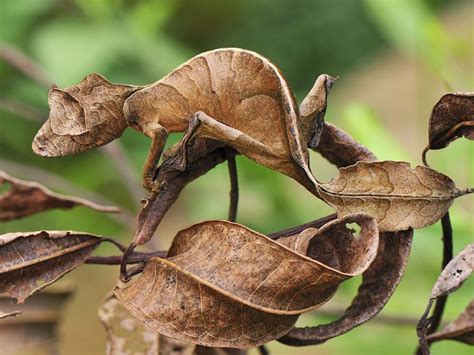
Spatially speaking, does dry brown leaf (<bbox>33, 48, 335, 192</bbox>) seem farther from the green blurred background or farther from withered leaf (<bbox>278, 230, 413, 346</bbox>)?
the green blurred background

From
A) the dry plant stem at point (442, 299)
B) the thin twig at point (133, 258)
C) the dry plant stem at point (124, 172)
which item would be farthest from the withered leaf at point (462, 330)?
the dry plant stem at point (124, 172)

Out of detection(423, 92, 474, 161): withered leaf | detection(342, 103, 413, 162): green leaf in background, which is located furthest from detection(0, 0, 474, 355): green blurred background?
detection(423, 92, 474, 161): withered leaf

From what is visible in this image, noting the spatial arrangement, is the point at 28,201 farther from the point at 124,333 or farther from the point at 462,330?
the point at 462,330

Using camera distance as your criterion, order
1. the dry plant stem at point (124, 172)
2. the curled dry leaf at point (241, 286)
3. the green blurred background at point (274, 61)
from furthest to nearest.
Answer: the green blurred background at point (274, 61) < the dry plant stem at point (124, 172) < the curled dry leaf at point (241, 286)

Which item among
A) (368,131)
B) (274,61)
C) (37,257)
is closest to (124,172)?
(368,131)

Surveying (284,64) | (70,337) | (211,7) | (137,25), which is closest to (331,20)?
(284,64)

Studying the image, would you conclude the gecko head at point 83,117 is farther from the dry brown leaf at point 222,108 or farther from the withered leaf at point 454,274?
the withered leaf at point 454,274

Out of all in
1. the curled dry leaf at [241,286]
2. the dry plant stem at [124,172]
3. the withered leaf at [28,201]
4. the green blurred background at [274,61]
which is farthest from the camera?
the green blurred background at [274,61]
